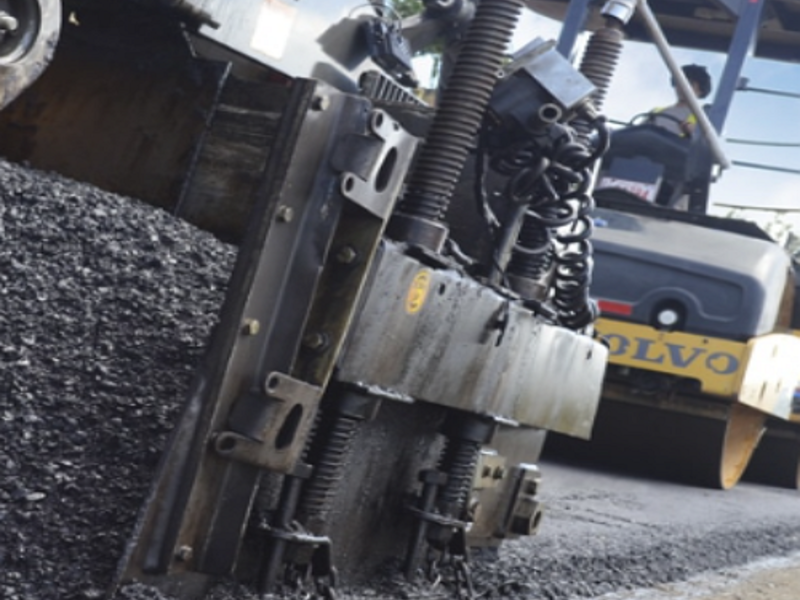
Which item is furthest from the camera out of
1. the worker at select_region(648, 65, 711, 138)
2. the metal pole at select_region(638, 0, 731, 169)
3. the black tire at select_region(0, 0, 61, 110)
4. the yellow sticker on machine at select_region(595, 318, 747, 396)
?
the worker at select_region(648, 65, 711, 138)

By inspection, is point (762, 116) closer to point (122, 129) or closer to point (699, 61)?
point (699, 61)

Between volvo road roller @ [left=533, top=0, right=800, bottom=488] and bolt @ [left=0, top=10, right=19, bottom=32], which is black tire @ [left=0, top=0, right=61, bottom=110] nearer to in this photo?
bolt @ [left=0, top=10, right=19, bottom=32]

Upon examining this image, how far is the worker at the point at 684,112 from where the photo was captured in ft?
23.2

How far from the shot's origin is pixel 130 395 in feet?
7.36

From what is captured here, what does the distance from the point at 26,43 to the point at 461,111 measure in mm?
938

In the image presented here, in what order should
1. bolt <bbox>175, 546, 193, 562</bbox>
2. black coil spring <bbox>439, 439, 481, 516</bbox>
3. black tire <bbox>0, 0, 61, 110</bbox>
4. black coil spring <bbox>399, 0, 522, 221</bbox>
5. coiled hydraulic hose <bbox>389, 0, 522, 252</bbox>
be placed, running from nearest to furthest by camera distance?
bolt <bbox>175, 546, 193, 562</bbox>
black tire <bbox>0, 0, 61, 110</bbox>
coiled hydraulic hose <bbox>389, 0, 522, 252</bbox>
black coil spring <bbox>399, 0, 522, 221</bbox>
black coil spring <bbox>439, 439, 481, 516</bbox>

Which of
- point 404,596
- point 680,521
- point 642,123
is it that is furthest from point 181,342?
point 642,123

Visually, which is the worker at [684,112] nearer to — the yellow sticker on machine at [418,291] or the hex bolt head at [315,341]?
the yellow sticker on machine at [418,291]

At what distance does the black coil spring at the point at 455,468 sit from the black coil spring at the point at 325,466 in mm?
498

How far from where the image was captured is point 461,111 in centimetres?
284

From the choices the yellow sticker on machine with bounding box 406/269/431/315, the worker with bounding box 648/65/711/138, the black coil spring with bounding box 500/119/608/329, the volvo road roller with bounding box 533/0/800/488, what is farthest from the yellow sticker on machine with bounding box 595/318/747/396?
the yellow sticker on machine with bounding box 406/269/431/315

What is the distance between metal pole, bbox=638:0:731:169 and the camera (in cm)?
437

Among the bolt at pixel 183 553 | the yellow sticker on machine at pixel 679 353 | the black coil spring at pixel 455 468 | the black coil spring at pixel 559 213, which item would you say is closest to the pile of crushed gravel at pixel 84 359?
the bolt at pixel 183 553

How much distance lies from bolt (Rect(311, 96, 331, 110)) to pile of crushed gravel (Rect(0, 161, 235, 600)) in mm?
459
